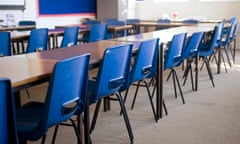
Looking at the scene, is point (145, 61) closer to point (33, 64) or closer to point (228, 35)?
point (33, 64)

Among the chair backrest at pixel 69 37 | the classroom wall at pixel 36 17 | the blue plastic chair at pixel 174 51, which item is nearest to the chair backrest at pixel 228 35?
the blue plastic chair at pixel 174 51

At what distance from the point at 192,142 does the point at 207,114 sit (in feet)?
2.70

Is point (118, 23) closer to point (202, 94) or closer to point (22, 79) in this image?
point (202, 94)

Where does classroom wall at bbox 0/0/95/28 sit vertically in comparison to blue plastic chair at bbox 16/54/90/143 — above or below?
above

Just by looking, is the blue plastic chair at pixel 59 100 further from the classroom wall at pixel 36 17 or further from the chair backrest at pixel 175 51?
the classroom wall at pixel 36 17

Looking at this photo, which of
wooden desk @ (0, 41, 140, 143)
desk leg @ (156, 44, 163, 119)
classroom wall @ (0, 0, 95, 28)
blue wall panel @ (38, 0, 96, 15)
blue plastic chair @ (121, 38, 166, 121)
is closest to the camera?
wooden desk @ (0, 41, 140, 143)

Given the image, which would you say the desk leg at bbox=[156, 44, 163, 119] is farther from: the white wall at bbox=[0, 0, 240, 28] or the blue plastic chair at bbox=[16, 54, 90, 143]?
the white wall at bbox=[0, 0, 240, 28]

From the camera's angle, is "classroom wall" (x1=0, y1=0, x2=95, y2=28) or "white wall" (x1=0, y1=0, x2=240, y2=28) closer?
"classroom wall" (x1=0, y1=0, x2=95, y2=28)

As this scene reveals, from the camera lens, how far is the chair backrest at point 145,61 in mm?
2949

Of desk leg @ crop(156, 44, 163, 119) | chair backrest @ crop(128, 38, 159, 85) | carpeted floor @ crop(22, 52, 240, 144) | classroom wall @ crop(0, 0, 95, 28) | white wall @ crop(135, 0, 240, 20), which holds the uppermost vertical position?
white wall @ crop(135, 0, 240, 20)

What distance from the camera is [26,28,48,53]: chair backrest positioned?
178 inches

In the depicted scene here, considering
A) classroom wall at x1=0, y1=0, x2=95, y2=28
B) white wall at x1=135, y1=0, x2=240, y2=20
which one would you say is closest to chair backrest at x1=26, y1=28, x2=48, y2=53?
classroom wall at x1=0, y1=0, x2=95, y2=28

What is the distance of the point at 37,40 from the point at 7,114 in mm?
3182

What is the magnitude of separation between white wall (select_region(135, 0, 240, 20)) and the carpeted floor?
457 centimetres
